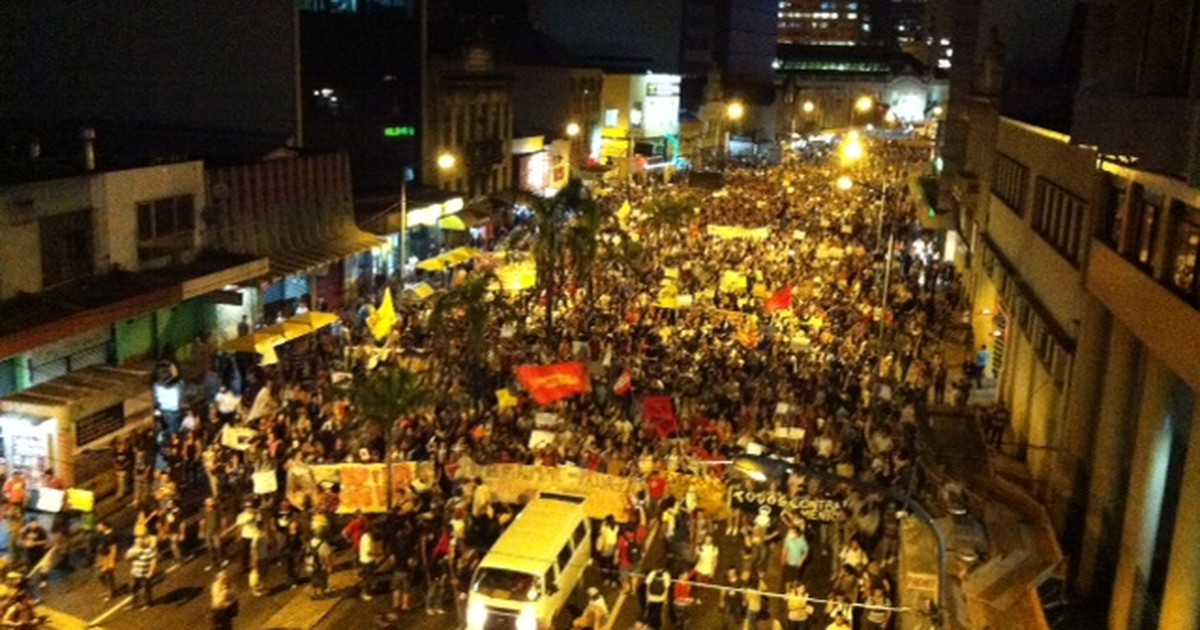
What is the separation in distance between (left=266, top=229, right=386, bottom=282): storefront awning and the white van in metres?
16.2

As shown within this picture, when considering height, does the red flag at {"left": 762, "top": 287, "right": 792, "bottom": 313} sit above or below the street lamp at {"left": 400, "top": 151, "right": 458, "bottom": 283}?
below

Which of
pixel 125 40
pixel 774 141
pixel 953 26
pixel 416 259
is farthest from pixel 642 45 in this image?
pixel 125 40

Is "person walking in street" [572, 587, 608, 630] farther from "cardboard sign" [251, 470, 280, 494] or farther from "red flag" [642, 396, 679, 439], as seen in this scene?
"red flag" [642, 396, 679, 439]

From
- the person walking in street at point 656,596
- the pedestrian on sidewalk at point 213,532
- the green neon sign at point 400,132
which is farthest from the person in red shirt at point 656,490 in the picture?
the green neon sign at point 400,132

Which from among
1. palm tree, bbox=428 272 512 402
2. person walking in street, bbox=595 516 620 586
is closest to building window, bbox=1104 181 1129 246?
person walking in street, bbox=595 516 620 586

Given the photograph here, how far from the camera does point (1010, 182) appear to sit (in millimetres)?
36406

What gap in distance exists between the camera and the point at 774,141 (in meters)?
136

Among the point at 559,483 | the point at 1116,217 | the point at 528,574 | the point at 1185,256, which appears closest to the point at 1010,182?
the point at 1116,217

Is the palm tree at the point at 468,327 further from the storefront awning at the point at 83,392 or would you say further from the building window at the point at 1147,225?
the building window at the point at 1147,225

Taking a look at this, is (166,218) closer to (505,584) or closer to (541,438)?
(541,438)

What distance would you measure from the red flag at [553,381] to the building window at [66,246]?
10013 millimetres

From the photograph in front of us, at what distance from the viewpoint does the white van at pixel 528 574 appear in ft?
58.2

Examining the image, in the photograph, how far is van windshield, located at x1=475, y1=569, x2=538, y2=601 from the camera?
17.8 meters

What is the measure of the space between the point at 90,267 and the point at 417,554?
11.5 m
